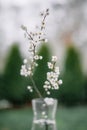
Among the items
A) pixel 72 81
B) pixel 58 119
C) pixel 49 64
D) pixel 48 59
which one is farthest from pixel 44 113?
pixel 72 81

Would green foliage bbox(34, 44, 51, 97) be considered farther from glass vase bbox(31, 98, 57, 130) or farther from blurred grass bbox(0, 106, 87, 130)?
glass vase bbox(31, 98, 57, 130)

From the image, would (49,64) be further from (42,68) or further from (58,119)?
(42,68)

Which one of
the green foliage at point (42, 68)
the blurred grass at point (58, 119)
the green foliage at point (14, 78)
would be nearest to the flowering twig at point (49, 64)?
the blurred grass at point (58, 119)

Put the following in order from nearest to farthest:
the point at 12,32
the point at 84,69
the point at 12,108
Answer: the point at 12,108 → the point at 84,69 → the point at 12,32

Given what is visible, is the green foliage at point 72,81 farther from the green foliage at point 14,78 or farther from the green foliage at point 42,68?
the green foliage at point 14,78

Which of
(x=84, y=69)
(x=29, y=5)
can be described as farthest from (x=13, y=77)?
(x=29, y=5)

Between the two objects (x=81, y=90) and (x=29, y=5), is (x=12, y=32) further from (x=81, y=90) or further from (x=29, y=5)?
(x=81, y=90)
